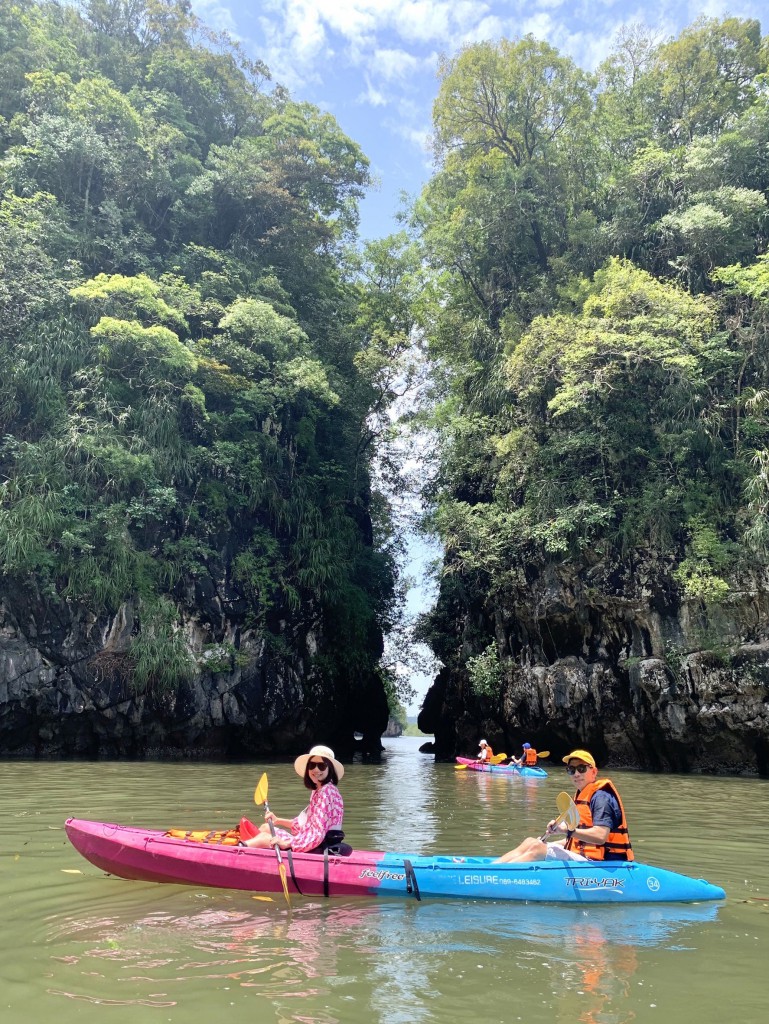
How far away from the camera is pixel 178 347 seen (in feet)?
63.3

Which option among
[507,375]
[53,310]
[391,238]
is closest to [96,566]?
[53,310]

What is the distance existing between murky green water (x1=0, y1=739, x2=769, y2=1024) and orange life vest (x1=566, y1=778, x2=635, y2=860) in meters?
0.41

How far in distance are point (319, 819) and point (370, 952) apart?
172 cm

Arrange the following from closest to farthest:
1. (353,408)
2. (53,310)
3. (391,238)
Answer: (53,310)
(353,408)
(391,238)

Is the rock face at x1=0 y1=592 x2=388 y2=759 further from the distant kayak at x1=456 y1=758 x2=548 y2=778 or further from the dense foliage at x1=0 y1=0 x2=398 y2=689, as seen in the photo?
the distant kayak at x1=456 y1=758 x2=548 y2=778

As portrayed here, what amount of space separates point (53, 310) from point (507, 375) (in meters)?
11.9

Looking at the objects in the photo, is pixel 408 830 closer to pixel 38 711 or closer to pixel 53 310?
pixel 38 711

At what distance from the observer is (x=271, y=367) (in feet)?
72.1

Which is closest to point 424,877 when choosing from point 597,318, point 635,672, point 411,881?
point 411,881

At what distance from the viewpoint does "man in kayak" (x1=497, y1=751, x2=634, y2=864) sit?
562 centimetres

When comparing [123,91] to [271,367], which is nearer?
[271,367]

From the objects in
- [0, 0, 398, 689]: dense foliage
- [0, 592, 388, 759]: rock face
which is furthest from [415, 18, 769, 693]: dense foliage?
[0, 592, 388, 759]: rock face

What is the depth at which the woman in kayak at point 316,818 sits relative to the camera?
19.2 feet

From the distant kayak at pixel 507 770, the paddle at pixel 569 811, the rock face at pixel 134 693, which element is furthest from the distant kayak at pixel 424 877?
the rock face at pixel 134 693
